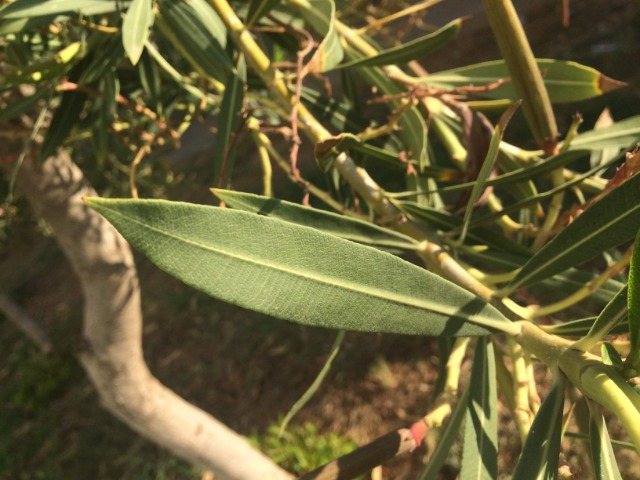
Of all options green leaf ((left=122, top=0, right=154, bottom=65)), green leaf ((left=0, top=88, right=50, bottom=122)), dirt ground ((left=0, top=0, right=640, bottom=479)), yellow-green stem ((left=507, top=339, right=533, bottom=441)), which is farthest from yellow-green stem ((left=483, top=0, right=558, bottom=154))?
dirt ground ((left=0, top=0, right=640, bottom=479))

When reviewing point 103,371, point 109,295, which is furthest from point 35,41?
point 103,371

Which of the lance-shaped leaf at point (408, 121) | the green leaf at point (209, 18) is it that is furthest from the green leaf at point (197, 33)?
the lance-shaped leaf at point (408, 121)

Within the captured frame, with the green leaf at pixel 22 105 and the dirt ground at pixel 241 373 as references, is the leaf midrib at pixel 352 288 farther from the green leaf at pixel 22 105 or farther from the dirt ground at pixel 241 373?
the dirt ground at pixel 241 373

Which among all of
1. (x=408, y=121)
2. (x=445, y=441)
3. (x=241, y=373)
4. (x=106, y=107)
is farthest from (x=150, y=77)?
(x=241, y=373)

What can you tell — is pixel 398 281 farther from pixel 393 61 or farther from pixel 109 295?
pixel 109 295

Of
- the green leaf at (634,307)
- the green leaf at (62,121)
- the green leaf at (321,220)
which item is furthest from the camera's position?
the green leaf at (62,121)

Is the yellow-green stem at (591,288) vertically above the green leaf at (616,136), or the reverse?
the green leaf at (616,136)

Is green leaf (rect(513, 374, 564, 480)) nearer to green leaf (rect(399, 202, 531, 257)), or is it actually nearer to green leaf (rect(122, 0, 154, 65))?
green leaf (rect(399, 202, 531, 257))
